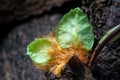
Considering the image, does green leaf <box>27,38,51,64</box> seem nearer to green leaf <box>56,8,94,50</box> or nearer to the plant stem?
green leaf <box>56,8,94,50</box>

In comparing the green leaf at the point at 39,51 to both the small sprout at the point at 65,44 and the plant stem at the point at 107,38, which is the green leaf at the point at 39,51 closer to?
the small sprout at the point at 65,44

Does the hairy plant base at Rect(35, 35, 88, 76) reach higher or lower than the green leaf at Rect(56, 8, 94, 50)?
lower

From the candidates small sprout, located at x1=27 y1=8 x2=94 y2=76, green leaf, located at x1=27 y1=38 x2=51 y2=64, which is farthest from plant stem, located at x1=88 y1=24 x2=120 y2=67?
green leaf, located at x1=27 y1=38 x2=51 y2=64

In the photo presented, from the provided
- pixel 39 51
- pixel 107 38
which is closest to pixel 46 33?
pixel 39 51

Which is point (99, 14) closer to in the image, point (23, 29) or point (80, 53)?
point (80, 53)

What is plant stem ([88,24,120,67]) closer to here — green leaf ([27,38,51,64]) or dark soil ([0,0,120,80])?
dark soil ([0,0,120,80])

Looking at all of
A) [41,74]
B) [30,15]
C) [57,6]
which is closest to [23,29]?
[30,15]
